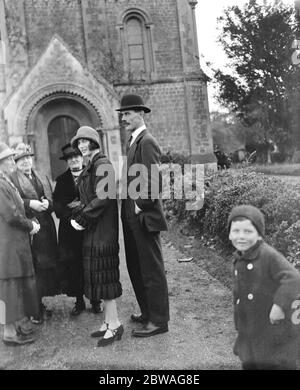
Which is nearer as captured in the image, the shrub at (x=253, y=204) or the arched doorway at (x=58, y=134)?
the shrub at (x=253, y=204)

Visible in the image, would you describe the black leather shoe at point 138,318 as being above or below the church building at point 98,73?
below

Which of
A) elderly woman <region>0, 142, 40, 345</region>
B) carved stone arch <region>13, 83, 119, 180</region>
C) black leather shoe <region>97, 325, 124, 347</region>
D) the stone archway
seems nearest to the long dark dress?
elderly woman <region>0, 142, 40, 345</region>

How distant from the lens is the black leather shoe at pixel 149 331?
177 inches

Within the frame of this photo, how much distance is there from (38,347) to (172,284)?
7.82 ft

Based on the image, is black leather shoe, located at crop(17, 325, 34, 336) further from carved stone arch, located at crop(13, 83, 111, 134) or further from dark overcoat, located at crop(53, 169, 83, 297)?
carved stone arch, located at crop(13, 83, 111, 134)

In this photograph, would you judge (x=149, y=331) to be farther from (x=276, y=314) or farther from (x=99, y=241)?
(x=276, y=314)

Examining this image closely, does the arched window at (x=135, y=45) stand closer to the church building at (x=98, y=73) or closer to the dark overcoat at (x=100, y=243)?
the church building at (x=98, y=73)

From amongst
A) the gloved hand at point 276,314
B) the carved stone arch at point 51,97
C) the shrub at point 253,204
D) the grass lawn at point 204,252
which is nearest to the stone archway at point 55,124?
the carved stone arch at point 51,97

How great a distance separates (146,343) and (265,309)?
1.73 metres

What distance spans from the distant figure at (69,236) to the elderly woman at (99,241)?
2.06ft

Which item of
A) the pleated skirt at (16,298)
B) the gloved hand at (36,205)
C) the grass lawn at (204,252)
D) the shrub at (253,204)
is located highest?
the gloved hand at (36,205)

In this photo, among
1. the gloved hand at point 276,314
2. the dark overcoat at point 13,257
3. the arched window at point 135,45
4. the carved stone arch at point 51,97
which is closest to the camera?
the gloved hand at point 276,314

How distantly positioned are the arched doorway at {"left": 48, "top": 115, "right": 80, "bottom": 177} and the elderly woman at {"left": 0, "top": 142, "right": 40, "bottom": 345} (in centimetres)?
1228

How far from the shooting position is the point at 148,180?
170 inches
